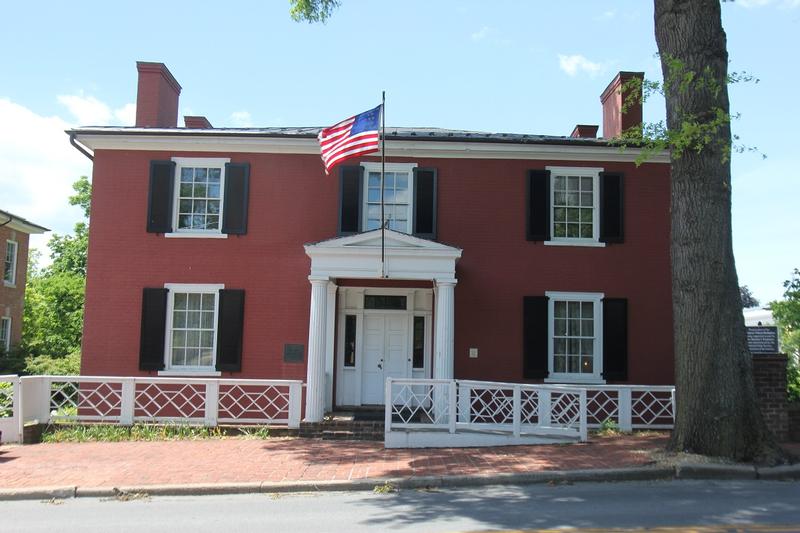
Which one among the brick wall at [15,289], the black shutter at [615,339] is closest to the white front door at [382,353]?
the black shutter at [615,339]

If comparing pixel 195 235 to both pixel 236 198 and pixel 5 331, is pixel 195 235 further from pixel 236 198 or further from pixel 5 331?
pixel 5 331

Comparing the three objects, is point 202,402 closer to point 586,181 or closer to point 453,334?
point 453,334

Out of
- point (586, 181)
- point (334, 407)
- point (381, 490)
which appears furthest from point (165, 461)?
point (586, 181)

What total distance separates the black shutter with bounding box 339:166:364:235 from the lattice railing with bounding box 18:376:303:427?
3.50 metres

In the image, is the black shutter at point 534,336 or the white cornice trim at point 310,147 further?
the white cornice trim at point 310,147

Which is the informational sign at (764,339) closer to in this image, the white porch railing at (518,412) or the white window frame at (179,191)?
the white porch railing at (518,412)

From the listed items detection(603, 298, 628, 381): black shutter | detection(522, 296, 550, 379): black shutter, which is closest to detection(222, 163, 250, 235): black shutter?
detection(522, 296, 550, 379): black shutter

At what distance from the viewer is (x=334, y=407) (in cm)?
1408

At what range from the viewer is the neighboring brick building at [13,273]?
992 inches

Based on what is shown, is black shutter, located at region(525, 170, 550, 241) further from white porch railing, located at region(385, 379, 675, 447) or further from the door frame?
white porch railing, located at region(385, 379, 675, 447)

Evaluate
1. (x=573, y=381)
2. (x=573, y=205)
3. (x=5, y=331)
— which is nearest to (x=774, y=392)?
(x=573, y=381)

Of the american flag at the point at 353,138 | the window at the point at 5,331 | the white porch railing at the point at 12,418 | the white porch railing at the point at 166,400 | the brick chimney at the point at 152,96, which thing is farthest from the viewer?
the window at the point at 5,331

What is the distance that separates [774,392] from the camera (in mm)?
11547

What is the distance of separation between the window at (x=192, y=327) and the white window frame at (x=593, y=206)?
286 inches
